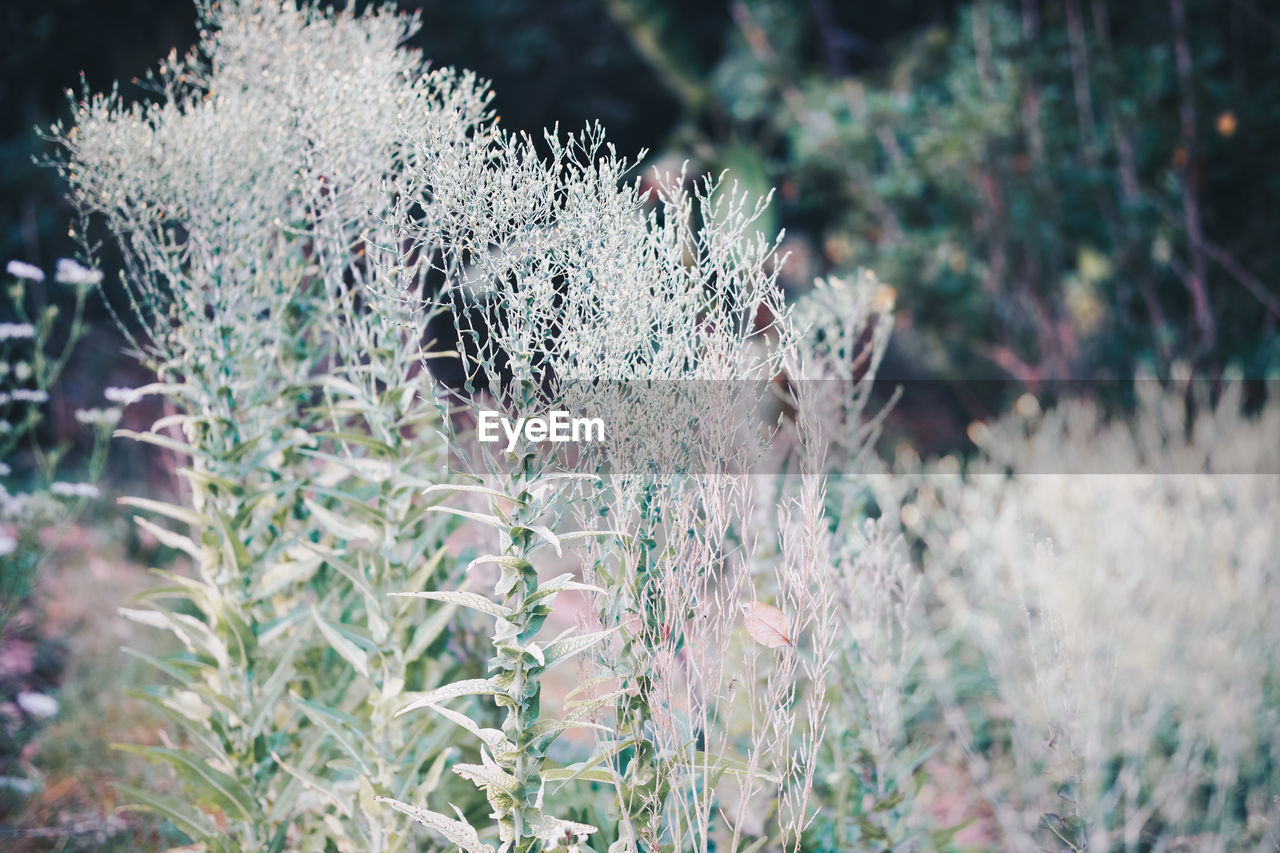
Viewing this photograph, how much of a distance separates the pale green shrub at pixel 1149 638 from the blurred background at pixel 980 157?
1637 mm

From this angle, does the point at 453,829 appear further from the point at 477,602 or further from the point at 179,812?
the point at 179,812

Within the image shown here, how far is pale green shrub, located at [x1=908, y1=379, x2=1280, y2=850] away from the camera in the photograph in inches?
109

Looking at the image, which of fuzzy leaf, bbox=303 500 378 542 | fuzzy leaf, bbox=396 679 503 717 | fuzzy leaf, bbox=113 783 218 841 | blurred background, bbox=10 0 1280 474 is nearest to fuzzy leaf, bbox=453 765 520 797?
fuzzy leaf, bbox=396 679 503 717

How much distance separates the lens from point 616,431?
146 centimetres

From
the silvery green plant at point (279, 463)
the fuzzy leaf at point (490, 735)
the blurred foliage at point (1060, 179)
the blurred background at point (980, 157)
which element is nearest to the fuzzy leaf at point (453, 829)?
the fuzzy leaf at point (490, 735)

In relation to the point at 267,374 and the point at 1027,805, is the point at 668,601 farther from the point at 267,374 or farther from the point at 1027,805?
the point at 1027,805

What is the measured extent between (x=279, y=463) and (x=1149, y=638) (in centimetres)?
318

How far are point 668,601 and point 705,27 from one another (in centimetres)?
697

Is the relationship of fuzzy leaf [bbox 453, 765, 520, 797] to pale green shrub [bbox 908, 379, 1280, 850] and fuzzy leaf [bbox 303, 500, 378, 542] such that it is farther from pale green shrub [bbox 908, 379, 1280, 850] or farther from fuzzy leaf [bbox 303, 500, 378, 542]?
pale green shrub [bbox 908, 379, 1280, 850]

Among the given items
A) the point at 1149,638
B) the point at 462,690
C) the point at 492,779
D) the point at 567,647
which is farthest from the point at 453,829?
the point at 1149,638

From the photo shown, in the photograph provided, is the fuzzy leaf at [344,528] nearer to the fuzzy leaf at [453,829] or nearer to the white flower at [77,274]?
the fuzzy leaf at [453,829]

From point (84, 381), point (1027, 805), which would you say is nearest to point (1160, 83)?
point (1027, 805)

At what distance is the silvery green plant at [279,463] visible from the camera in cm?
178

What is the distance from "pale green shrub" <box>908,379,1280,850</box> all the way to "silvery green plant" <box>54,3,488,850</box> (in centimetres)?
186
